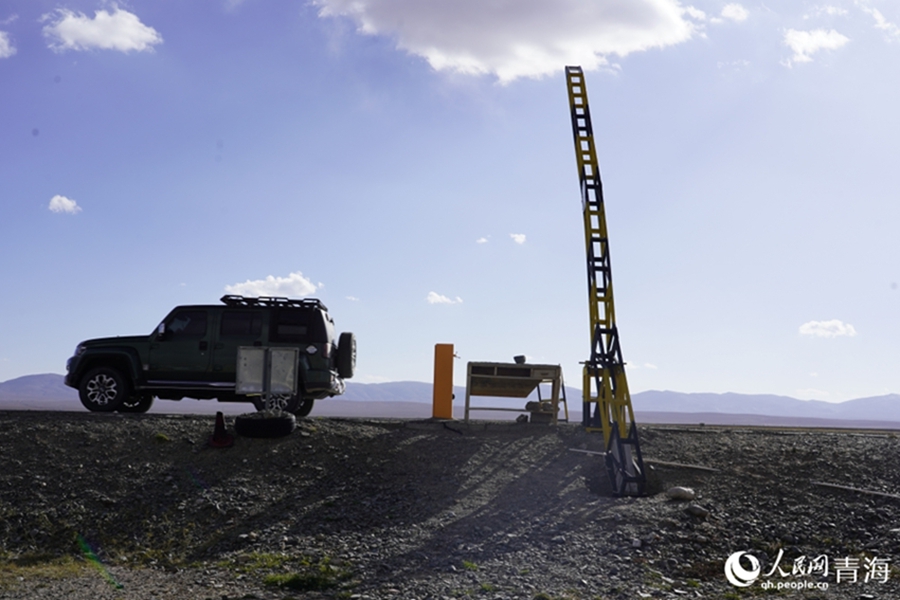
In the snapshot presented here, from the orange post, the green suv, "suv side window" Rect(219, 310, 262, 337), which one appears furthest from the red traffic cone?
the orange post

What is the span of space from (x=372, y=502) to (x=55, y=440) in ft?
20.2

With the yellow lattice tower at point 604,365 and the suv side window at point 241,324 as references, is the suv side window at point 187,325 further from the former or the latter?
the yellow lattice tower at point 604,365

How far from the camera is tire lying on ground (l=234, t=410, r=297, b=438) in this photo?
15039 mm

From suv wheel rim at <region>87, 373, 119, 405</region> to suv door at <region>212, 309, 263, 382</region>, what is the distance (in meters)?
2.17

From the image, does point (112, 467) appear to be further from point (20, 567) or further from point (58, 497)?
point (20, 567)

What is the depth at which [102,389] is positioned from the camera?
663 inches

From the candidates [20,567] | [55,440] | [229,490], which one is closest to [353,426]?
[229,490]

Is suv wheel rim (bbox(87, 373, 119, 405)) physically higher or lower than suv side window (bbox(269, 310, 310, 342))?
lower

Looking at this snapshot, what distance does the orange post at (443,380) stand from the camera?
18062mm

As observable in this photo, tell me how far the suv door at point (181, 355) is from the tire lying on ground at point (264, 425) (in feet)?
6.87

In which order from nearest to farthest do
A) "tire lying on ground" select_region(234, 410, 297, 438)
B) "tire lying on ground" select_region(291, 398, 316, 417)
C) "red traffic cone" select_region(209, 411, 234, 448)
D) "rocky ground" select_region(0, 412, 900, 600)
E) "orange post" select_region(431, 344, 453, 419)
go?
"rocky ground" select_region(0, 412, 900, 600) → "red traffic cone" select_region(209, 411, 234, 448) → "tire lying on ground" select_region(234, 410, 297, 438) → "tire lying on ground" select_region(291, 398, 316, 417) → "orange post" select_region(431, 344, 453, 419)

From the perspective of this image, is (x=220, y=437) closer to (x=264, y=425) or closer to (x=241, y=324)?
(x=264, y=425)

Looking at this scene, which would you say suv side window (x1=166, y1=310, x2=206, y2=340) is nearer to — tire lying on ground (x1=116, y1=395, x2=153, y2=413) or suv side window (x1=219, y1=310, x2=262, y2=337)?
suv side window (x1=219, y1=310, x2=262, y2=337)

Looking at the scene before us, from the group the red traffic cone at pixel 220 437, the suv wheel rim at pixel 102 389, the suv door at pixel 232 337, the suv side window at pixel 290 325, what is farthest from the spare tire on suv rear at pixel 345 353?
the suv wheel rim at pixel 102 389
